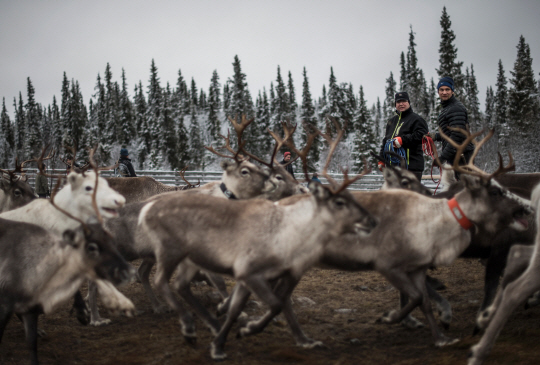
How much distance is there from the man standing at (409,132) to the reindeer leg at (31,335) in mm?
5187

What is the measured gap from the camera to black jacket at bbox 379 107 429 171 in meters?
7.00

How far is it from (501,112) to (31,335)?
209ft

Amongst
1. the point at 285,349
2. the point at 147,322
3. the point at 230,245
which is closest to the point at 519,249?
the point at 285,349

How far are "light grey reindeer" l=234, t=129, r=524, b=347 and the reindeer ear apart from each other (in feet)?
2.19

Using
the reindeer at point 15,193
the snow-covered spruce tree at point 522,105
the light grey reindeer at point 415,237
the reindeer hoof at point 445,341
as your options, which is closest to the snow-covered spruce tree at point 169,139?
the snow-covered spruce tree at point 522,105

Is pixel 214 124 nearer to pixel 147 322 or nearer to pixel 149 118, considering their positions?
pixel 149 118

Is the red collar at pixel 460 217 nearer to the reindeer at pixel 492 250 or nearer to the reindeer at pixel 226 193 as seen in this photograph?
the reindeer at pixel 492 250

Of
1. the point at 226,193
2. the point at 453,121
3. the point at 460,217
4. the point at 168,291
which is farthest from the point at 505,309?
the point at 226,193

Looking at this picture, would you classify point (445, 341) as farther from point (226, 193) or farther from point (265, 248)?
point (226, 193)

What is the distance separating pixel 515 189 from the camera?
559 cm

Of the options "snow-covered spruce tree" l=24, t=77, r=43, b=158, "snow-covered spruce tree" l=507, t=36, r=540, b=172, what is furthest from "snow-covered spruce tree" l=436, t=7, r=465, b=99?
"snow-covered spruce tree" l=24, t=77, r=43, b=158

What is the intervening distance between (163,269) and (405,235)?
2.57m

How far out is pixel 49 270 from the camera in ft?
14.4

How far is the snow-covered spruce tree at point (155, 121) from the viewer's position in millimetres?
55500
